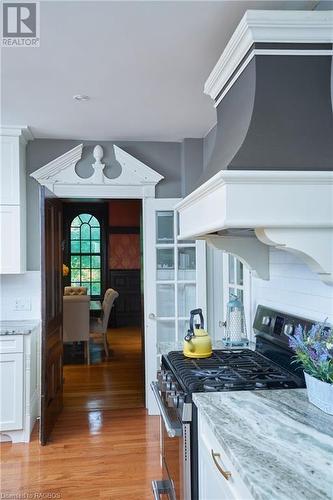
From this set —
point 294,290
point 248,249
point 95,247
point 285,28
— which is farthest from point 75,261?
point 285,28

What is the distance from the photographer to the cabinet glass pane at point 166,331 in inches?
156

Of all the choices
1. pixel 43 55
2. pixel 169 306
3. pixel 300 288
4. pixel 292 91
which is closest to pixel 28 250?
pixel 169 306

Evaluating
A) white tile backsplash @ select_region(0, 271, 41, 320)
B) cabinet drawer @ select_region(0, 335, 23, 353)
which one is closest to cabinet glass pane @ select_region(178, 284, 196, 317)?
white tile backsplash @ select_region(0, 271, 41, 320)

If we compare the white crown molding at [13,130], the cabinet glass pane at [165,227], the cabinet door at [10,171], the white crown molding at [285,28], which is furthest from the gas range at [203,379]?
the white crown molding at [13,130]

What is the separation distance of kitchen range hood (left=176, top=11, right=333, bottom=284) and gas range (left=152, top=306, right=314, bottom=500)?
0.52 m

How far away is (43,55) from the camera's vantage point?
2246mm

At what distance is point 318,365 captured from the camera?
4.53ft

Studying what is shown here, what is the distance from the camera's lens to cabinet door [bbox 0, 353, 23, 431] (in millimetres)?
3238

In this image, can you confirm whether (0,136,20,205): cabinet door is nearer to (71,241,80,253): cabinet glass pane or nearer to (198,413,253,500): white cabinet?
(198,413,253,500): white cabinet

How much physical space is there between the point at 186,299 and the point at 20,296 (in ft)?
5.31

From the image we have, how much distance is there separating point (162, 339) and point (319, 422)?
2.77 metres

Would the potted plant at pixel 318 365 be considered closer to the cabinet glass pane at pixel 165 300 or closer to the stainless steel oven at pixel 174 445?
the stainless steel oven at pixel 174 445

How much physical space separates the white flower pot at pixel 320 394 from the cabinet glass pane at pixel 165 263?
2.60 meters

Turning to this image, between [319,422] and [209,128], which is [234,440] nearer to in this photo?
[319,422]
